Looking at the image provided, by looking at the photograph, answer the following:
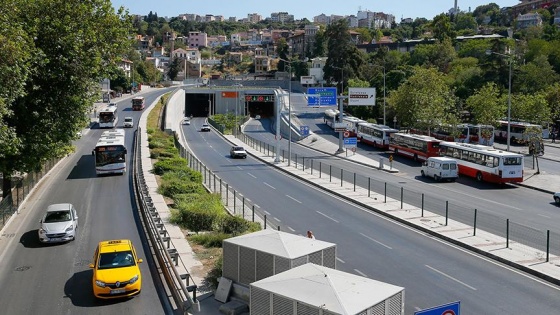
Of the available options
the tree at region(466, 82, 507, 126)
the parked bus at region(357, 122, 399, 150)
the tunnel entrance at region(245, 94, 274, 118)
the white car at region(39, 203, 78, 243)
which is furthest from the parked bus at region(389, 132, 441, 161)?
the tunnel entrance at region(245, 94, 274, 118)

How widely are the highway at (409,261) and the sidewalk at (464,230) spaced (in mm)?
491

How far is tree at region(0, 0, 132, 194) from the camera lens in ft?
77.3

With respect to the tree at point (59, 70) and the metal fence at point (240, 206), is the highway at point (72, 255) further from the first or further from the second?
the metal fence at point (240, 206)

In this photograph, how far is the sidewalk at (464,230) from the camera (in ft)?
64.7

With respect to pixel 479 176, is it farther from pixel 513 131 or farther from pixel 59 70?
pixel 59 70

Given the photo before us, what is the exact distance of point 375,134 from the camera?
6078 cm

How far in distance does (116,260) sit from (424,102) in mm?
49539

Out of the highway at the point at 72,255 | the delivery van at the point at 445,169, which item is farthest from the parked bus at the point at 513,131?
the highway at the point at 72,255

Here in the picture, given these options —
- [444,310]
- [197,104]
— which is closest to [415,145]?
[444,310]

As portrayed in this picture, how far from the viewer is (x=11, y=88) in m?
19.0

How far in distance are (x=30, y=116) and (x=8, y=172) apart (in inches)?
112

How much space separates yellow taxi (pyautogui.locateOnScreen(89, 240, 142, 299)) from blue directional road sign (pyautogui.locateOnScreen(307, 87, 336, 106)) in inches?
1652

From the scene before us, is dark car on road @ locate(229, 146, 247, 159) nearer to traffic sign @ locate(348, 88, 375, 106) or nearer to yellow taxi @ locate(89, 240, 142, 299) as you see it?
traffic sign @ locate(348, 88, 375, 106)

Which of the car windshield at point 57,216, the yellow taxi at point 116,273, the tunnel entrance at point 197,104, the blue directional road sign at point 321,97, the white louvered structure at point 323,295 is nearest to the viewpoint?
the white louvered structure at point 323,295
